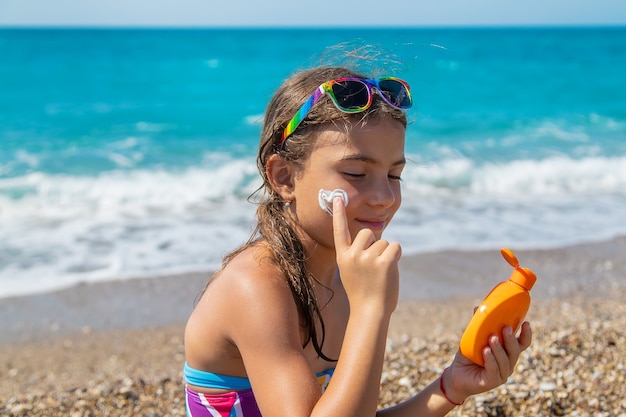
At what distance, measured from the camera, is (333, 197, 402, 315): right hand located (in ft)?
6.54

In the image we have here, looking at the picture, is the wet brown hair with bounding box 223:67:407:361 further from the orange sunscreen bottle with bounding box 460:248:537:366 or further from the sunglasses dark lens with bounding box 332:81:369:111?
the orange sunscreen bottle with bounding box 460:248:537:366

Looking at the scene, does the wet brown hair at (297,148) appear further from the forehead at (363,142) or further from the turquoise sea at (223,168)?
the turquoise sea at (223,168)

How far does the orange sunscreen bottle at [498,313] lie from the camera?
214 cm

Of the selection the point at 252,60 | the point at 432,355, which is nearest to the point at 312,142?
the point at 432,355

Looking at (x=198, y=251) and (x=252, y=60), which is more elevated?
(x=198, y=251)

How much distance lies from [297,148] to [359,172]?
25 centimetres

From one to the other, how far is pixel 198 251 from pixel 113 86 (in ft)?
77.1

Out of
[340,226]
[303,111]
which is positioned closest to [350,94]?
[303,111]

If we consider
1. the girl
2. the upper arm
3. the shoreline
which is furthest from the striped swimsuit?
the shoreline

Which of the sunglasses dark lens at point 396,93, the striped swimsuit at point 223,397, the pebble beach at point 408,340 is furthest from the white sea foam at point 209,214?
the sunglasses dark lens at point 396,93

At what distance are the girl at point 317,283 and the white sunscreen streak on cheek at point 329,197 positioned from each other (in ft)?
0.05

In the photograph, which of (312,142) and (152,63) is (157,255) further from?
(152,63)

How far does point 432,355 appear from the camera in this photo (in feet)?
15.4

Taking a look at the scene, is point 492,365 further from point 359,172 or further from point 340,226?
point 359,172
